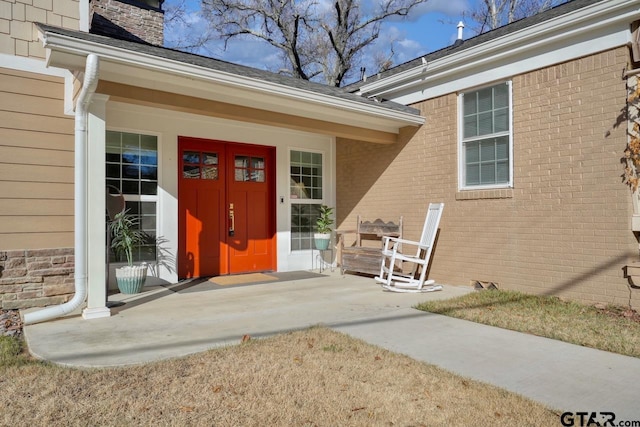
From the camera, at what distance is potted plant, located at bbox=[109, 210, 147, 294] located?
5.95 meters

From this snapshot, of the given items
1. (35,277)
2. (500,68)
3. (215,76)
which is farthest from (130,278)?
(500,68)

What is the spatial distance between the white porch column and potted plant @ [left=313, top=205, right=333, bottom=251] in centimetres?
413

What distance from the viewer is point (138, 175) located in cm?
673

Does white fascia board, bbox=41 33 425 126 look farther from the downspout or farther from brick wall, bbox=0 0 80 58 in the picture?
brick wall, bbox=0 0 80 58

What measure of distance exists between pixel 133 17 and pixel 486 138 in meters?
6.93

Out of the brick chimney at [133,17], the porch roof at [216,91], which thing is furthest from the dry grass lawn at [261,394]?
the brick chimney at [133,17]

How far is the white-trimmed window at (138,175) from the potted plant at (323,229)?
2.86 metres

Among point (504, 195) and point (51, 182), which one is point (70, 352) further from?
point (504, 195)

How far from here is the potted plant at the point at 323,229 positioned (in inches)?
326

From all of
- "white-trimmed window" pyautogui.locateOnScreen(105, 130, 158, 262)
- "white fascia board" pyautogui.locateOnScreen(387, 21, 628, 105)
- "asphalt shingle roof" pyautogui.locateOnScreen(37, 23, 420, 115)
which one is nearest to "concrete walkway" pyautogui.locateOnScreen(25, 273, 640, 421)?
"white-trimmed window" pyautogui.locateOnScreen(105, 130, 158, 262)

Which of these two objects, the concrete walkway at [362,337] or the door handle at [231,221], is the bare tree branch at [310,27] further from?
the concrete walkway at [362,337]

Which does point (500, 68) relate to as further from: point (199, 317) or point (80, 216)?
point (80, 216)

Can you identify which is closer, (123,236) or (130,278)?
(130,278)

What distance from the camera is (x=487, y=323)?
4621 mm
